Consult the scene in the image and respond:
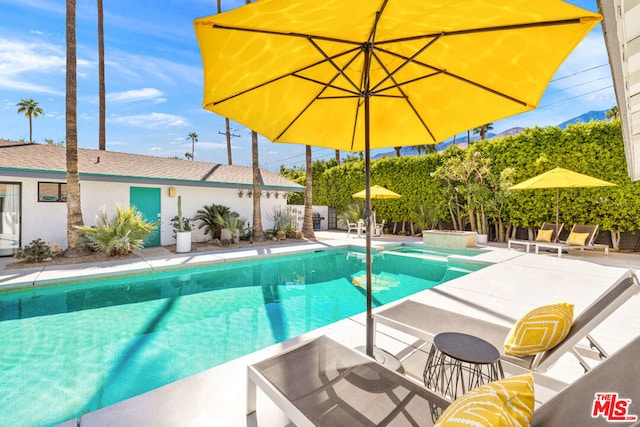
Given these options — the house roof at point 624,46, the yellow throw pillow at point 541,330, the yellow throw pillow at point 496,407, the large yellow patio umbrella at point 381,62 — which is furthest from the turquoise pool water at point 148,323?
the house roof at point 624,46

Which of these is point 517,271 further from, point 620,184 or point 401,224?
point 401,224

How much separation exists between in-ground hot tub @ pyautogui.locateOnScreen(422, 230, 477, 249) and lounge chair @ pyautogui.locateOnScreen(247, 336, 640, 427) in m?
10.3

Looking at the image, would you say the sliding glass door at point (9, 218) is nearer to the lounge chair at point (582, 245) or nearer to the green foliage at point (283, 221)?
the green foliage at point (283, 221)

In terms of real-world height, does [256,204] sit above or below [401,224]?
above

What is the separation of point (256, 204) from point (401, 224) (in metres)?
8.71

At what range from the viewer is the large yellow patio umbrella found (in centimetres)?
211

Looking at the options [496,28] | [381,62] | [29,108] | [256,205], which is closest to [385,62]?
[381,62]

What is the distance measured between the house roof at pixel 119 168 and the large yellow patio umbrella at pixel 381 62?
373 inches

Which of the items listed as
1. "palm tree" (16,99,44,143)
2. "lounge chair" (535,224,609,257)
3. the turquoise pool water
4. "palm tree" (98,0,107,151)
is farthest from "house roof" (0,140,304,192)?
"palm tree" (16,99,44,143)

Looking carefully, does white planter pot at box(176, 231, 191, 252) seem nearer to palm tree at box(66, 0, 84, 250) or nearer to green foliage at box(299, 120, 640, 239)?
palm tree at box(66, 0, 84, 250)

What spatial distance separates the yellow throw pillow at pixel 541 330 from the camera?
211 cm

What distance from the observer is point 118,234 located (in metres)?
8.93

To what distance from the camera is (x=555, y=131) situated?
11.5 m

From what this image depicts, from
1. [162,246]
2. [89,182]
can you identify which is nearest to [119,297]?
[162,246]
